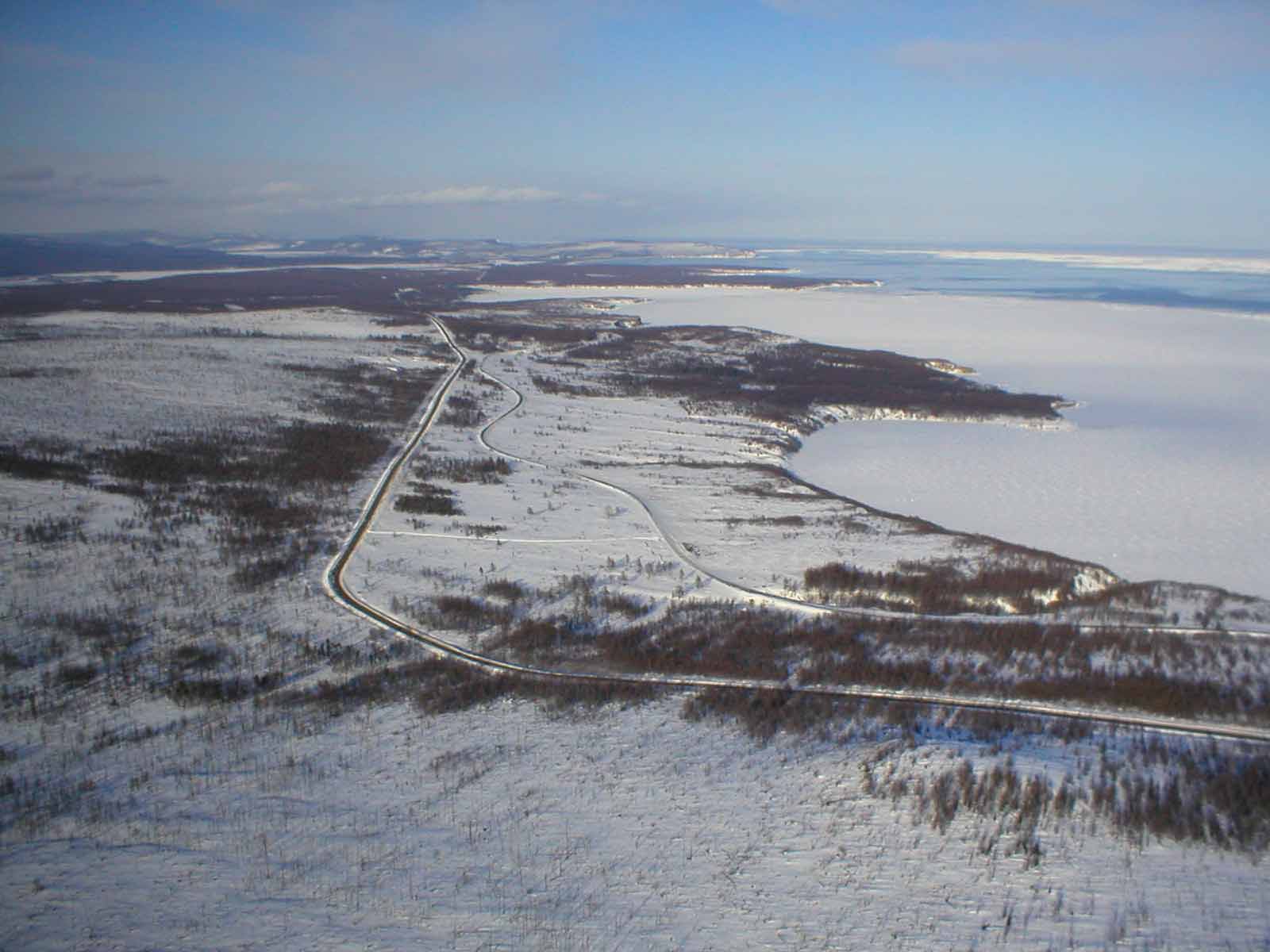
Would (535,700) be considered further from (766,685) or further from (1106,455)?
(1106,455)

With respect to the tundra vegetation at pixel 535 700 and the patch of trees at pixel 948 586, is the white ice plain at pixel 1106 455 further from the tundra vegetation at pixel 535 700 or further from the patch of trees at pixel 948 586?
the tundra vegetation at pixel 535 700

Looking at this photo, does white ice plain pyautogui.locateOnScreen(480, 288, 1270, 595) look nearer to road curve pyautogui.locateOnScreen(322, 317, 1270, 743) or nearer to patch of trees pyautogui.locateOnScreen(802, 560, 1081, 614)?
patch of trees pyautogui.locateOnScreen(802, 560, 1081, 614)

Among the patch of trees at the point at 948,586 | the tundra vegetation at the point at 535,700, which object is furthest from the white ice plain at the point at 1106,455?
the tundra vegetation at the point at 535,700

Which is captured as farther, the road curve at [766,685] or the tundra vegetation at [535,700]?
the road curve at [766,685]

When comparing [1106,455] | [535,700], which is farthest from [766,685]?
[1106,455]

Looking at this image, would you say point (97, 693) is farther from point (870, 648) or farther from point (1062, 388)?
point (1062, 388)

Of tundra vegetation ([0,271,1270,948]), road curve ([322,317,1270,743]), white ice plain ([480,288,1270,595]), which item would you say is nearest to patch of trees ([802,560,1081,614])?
tundra vegetation ([0,271,1270,948])

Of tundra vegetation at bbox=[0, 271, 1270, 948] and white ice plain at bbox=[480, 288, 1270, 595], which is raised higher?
white ice plain at bbox=[480, 288, 1270, 595]

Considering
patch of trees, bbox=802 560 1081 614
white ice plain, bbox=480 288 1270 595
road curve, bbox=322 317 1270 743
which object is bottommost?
road curve, bbox=322 317 1270 743
